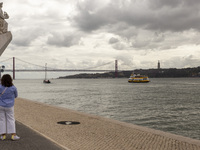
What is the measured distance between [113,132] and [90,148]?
1923 mm

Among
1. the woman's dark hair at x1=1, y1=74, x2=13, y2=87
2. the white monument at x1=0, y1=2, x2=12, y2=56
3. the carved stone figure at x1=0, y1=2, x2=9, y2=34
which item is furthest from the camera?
the carved stone figure at x1=0, y1=2, x2=9, y2=34

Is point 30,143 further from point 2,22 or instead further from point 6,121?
point 2,22

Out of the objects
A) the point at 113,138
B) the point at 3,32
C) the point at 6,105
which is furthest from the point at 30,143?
the point at 3,32

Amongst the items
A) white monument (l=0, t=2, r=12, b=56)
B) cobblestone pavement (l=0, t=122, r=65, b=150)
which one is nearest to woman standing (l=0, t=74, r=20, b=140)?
cobblestone pavement (l=0, t=122, r=65, b=150)

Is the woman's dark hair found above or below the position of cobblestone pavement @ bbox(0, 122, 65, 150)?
above

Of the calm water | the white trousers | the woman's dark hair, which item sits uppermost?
the woman's dark hair

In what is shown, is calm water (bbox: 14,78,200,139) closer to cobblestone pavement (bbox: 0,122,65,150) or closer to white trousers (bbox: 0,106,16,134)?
cobblestone pavement (bbox: 0,122,65,150)

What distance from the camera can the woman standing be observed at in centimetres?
519

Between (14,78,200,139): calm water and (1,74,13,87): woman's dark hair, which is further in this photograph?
(14,78,200,139): calm water

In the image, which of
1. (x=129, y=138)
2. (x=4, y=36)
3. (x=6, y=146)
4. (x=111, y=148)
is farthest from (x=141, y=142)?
(x=4, y=36)

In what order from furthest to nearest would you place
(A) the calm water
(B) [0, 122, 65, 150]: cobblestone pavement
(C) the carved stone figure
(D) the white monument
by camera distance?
(A) the calm water
(C) the carved stone figure
(D) the white monument
(B) [0, 122, 65, 150]: cobblestone pavement

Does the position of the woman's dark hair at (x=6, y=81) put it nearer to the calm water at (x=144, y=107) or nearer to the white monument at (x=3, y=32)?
the white monument at (x=3, y=32)

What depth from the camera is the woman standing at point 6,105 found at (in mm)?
5188

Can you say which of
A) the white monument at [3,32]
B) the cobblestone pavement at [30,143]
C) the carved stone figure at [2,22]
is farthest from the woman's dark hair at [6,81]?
the carved stone figure at [2,22]
